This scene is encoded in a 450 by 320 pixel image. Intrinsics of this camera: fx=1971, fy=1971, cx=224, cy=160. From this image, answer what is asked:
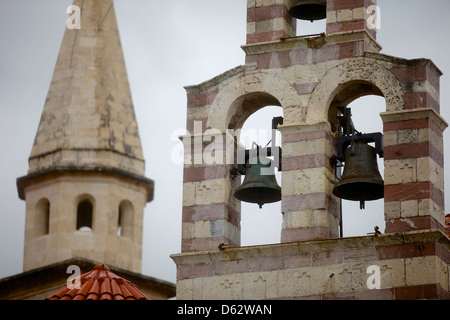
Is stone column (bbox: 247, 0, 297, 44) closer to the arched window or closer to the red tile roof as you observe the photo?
the red tile roof

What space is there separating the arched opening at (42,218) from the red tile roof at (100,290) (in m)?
25.6

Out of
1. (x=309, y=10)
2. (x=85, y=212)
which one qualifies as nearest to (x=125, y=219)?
(x=85, y=212)

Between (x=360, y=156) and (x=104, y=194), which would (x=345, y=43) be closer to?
(x=360, y=156)

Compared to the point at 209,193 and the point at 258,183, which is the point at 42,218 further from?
the point at 258,183

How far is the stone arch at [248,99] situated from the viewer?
30.6m

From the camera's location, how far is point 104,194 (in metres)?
54.9

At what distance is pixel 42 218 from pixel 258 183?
25.5 metres

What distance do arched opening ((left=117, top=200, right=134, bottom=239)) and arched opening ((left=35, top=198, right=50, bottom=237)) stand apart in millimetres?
2027

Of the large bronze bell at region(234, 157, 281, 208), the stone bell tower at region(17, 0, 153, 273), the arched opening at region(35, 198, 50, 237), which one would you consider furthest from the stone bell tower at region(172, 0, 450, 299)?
the arched opening at region(35, 198, 50, 237)

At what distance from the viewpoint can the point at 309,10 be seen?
31.7 meters
